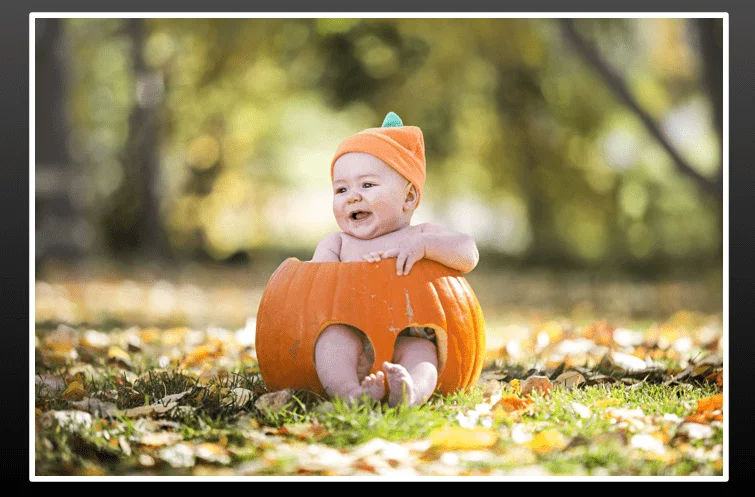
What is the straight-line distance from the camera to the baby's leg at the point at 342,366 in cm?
308

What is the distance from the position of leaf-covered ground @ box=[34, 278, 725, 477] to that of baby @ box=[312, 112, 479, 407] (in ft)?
0.49

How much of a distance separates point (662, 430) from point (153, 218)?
20.4 feet

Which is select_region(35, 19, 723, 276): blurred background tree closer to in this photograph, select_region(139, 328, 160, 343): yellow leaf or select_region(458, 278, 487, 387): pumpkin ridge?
select_region(139, 328, 160, 343): yellow leaf

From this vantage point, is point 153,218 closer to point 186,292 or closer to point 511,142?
point 186,292

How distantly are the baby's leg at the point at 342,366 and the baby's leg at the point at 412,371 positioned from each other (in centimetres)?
5

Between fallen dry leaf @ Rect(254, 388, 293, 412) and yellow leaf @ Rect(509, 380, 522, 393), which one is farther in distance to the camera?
yellow leaf @ Rect(509, 380, 522, 393)

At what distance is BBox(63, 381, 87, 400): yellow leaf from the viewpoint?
11.6ft

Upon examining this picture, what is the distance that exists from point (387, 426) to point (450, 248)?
2.71 ft

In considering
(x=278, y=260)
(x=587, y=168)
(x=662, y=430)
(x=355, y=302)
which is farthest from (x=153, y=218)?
(x=662, y=430)

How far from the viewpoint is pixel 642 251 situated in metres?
8.00

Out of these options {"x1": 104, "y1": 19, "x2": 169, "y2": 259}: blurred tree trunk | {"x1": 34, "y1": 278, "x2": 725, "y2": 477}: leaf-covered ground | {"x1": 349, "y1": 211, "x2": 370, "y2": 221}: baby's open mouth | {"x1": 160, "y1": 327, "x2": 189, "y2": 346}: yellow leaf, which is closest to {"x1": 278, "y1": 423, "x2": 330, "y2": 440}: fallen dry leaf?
{"x1": 34, "y1": 278, "x2": 725, "y2": 477}: leaf-covered ground

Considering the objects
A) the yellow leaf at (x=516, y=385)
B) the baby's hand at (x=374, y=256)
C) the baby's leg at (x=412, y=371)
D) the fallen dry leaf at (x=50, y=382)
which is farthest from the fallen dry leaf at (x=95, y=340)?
the yellow leaf at (x=516, y=385)

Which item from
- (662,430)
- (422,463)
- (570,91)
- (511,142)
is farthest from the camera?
(511,142)

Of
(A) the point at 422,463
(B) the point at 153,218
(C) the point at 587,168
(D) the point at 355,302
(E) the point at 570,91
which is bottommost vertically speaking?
(A) the point at 422,463
